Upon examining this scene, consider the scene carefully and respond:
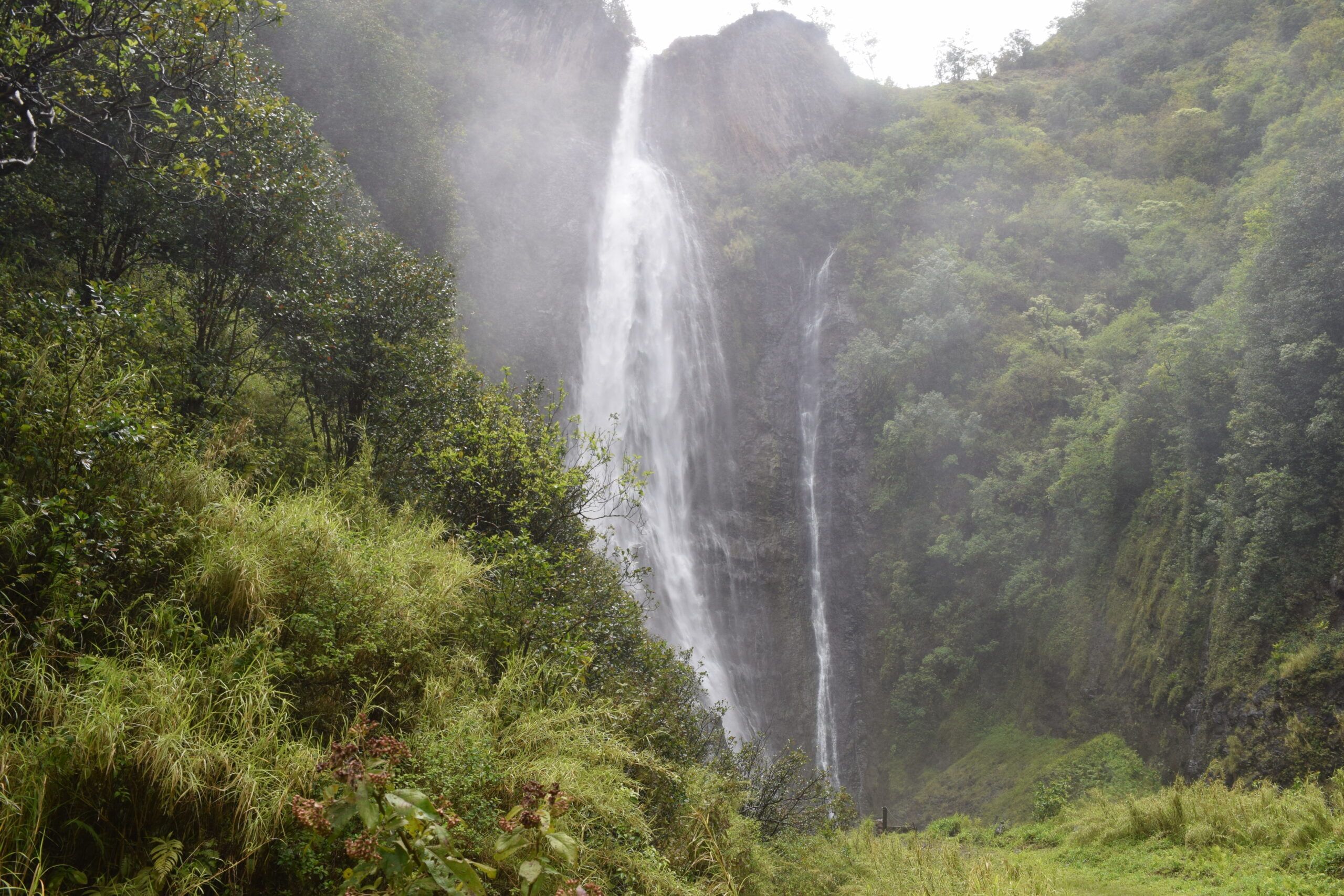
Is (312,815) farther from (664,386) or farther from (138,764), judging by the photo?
(664,386)

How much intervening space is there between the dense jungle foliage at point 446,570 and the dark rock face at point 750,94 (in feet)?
67.1

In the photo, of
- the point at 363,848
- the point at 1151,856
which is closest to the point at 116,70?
the point at 363,848

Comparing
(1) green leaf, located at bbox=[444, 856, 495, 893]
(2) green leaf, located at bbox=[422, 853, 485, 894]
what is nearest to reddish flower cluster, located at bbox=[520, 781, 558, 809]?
(2) green leaf, located at bbox=[422, 853, 485, 894]

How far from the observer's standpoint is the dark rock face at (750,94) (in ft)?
135

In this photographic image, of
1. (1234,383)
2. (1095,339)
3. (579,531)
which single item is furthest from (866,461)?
(579,531)

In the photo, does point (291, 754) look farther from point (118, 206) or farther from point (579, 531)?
point (118, 206)

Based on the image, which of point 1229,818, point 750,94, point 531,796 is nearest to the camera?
point 531,796

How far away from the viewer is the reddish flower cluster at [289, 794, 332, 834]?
8.96 feet

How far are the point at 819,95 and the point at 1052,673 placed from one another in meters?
36.5

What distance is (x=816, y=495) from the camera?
3011cm

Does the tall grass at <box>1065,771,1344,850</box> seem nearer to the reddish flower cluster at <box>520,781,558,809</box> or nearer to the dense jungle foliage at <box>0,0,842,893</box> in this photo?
the dense jungle foliage at <box>0,0,842,893</box>

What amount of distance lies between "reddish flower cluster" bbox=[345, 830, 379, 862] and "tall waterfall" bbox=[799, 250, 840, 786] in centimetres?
2336

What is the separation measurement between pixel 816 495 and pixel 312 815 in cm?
2819

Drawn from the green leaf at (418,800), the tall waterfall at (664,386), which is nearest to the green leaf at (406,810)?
the green leaf at (418,800)
